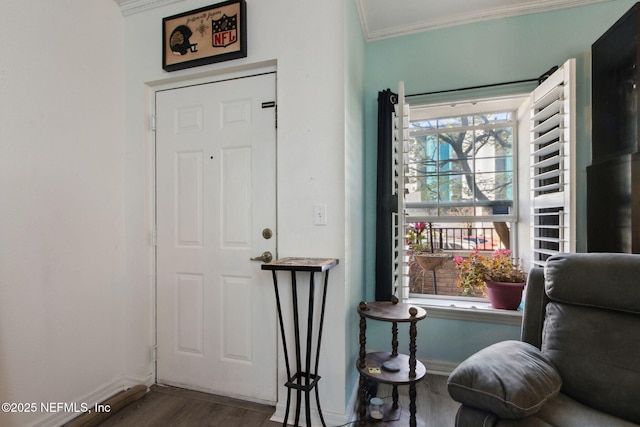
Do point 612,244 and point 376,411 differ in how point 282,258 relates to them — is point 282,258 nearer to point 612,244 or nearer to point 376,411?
point 376,411

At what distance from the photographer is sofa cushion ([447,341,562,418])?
3.36 ft

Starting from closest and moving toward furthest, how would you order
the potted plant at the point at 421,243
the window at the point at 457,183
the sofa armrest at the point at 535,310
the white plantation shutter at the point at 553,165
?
the sofa armrest at the point at 535,310, the white plantation shutter at the point at 553,165, the window at the point at 457,183, the potted plant at the point at 421,243

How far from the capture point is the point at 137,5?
2064 mm

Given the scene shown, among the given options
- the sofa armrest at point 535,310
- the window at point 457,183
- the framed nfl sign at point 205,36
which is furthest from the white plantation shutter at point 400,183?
the framed nfl sign at point 205,36

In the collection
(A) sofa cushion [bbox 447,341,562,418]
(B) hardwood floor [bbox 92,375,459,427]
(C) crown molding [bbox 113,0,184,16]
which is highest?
(C) crown molding [bbox 113,0,184,16]

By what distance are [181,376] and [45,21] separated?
232cm

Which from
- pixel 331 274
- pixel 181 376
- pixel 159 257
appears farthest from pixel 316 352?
pixel 159 257

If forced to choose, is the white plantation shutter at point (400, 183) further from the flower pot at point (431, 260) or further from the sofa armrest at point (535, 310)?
the sofa armrest at point (535, 310)

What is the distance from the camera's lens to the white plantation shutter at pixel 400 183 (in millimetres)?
1922

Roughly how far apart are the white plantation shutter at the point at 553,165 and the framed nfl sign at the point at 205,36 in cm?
195

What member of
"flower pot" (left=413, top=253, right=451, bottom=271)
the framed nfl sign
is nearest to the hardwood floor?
"flower pot" (left=413, top=253, right=451, bottom=271)

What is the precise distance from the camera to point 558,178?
6.40 ft

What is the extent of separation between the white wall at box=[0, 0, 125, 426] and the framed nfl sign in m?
0.44

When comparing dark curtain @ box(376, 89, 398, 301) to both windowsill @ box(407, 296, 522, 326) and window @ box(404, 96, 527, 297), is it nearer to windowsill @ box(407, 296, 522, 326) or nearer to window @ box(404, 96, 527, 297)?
window @ box(404, 96, 527, 297)
